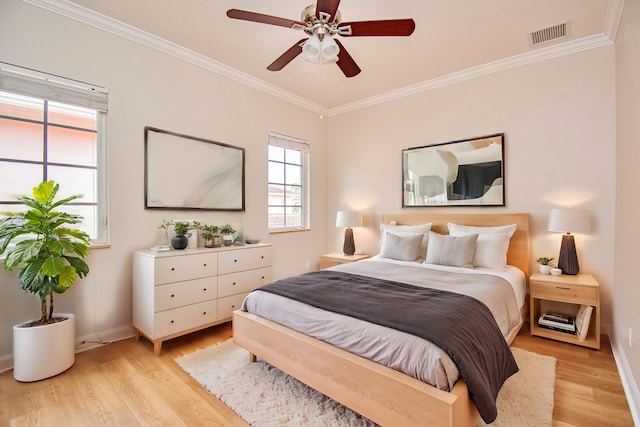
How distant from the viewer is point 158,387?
2064 mm

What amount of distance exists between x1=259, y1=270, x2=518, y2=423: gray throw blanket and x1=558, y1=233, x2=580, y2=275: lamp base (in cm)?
155

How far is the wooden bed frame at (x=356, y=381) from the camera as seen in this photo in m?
1.35

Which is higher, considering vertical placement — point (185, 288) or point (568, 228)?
point (568, 228)

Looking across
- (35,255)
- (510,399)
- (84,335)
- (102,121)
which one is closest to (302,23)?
(102,121)

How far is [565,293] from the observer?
2.67 meters

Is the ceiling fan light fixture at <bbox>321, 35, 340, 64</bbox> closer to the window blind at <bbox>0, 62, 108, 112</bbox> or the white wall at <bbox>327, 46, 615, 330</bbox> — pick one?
the window blind at <bbox>0, 62, 108, 112</bbox>

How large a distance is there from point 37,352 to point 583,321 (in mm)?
4318

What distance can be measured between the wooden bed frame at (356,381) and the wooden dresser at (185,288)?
64 centimetres

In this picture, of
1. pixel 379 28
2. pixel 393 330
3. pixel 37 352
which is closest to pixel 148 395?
pixel 37 352

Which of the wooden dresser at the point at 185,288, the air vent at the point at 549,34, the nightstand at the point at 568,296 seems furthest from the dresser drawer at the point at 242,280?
the air vent at the point at 549,34

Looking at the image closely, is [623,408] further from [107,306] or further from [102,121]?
[102,121]

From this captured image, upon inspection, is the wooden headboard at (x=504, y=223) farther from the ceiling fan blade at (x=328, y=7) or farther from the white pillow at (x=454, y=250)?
the ceiling fan blade at (x=328, y=7)

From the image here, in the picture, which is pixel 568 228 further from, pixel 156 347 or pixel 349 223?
pixel 156 347

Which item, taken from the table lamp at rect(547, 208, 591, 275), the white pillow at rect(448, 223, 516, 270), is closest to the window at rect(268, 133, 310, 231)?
the white pillow at rect(448, 223, 516, 270)
